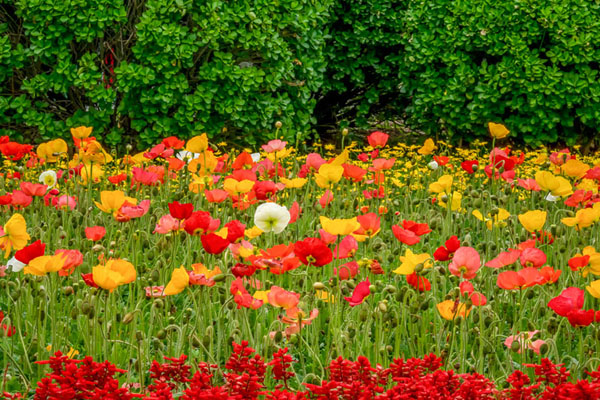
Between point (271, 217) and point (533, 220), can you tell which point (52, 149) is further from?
point (533, 220)

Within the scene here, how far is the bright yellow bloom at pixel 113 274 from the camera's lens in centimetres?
185

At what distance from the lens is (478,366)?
2.17 metres

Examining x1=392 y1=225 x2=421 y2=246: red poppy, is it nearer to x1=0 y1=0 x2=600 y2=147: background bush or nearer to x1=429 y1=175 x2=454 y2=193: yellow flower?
x1=429 y1=175 x2=454 y2=193: yellow flower

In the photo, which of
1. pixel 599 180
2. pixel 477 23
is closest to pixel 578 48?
pixel 477 23

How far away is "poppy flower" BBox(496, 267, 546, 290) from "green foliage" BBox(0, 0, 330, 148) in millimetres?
4779

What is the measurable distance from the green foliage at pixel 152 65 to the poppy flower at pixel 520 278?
15.7 ft

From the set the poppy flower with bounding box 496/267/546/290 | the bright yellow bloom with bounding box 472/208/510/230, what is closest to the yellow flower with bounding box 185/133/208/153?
the bright yellow bloom with bounding box 472/208/510/230

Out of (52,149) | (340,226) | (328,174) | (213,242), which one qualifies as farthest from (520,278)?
(52,149)

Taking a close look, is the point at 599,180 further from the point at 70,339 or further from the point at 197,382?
the point at 197,382

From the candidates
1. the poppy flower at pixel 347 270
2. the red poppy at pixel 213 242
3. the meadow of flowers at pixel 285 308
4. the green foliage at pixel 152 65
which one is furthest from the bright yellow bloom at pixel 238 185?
the green foliage at pixel 152 65

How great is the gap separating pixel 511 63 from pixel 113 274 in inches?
245

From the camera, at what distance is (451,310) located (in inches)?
83.2

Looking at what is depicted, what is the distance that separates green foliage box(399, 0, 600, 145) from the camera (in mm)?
7219

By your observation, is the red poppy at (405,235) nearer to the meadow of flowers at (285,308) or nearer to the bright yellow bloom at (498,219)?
the meadow of flowers at (285,308)
